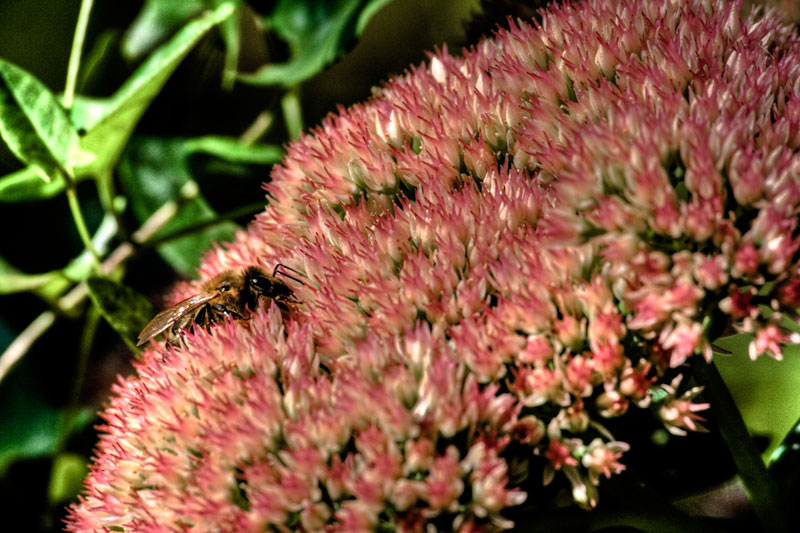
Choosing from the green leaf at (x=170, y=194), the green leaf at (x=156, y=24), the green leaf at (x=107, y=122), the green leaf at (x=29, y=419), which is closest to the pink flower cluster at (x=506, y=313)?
the green leaf at (x=107, y=122)

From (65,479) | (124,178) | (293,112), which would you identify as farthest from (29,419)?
(293,112)

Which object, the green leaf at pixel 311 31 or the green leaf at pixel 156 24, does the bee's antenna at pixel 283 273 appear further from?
the green leaf at pixel 156 24

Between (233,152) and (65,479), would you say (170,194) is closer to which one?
(233,152)

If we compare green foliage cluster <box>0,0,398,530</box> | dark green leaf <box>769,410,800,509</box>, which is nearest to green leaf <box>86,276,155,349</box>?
green foliage cluster <box>0,0,398,530</box>

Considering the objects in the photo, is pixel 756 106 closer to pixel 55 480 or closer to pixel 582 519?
pixel 582 519

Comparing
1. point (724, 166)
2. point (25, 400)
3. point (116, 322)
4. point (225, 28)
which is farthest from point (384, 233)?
point (25, 400)

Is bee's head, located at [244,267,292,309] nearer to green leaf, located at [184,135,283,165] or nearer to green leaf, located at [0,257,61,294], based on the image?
green leaf, located at [184,135,283,165]

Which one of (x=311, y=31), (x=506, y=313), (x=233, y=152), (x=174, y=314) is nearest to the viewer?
(x=506, y=313)
